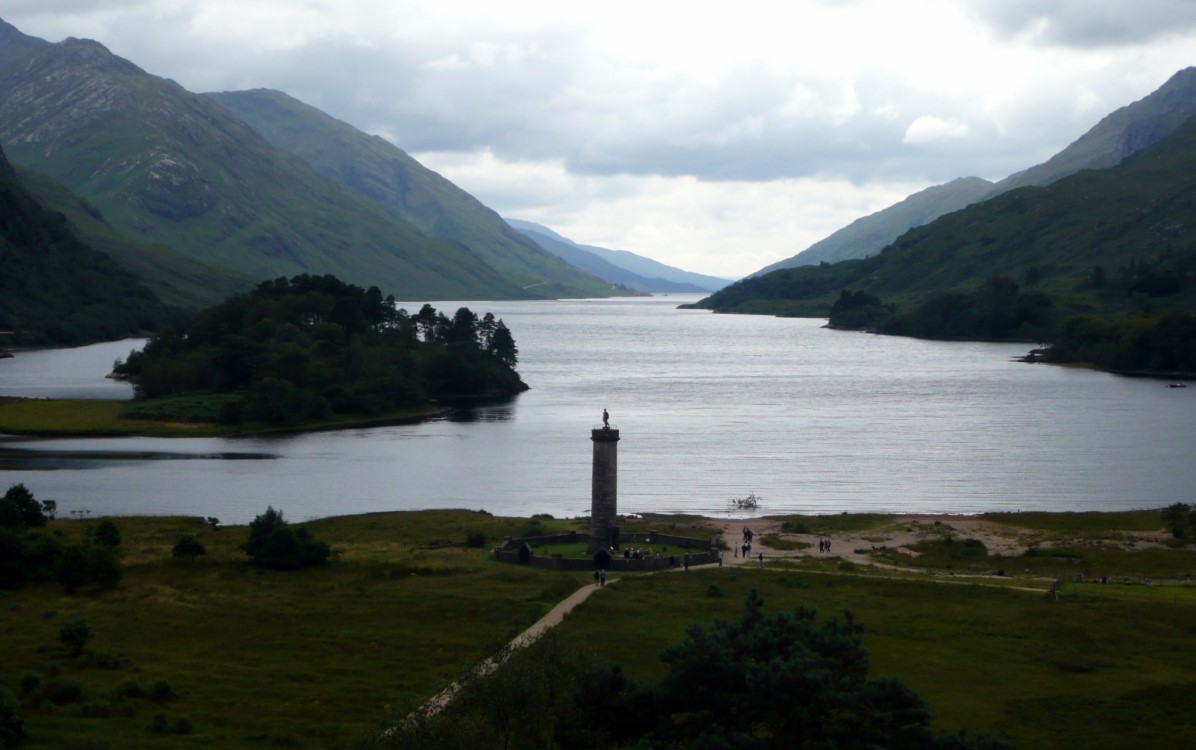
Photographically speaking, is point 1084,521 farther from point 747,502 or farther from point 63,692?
point 63,692

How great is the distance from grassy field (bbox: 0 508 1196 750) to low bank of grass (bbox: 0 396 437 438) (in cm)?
6890

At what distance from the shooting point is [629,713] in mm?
36750

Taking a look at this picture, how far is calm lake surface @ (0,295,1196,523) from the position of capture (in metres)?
96.6

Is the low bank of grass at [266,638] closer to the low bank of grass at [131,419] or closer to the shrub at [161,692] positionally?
the shrub at [161,692]

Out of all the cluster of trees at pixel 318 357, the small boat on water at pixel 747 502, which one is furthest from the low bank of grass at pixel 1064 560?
the cluster of trees at pixel 318 357

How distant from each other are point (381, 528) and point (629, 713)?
153ft

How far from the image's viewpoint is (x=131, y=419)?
14075 cm

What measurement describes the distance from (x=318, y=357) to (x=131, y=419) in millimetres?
26656

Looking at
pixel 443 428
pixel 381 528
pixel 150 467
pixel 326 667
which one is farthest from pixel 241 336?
pixel 326 667

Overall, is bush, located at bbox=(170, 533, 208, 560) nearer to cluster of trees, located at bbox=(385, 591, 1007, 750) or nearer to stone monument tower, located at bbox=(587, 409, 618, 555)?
stone monument tower, located at bbox=(587, 409, 618, 555)

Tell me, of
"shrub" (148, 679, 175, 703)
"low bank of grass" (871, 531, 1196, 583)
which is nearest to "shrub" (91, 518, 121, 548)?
"shrub" (148, 679, 175, 703)

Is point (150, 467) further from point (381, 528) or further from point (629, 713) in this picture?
point (629, 713)

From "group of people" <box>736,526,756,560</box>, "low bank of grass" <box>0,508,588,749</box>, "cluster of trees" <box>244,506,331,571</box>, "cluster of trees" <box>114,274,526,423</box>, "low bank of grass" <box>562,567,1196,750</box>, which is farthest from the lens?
"cluster of trees" <box>114,274,526,423</box>

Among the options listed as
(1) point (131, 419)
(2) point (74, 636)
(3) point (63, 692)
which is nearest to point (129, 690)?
(3) point (63, 692)
